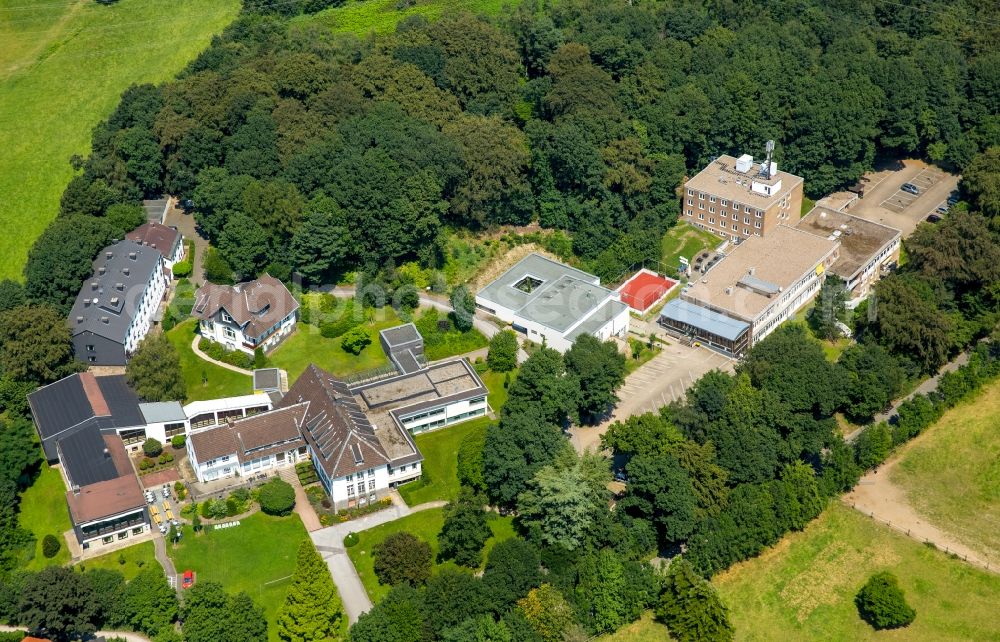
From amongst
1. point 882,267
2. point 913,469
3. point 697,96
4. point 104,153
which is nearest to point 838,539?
point 913,469

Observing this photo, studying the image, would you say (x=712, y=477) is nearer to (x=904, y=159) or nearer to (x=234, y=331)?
(x=234, y=331)

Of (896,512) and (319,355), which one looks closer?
(896,512)

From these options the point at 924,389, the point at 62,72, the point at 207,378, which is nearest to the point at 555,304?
the point at 207,378

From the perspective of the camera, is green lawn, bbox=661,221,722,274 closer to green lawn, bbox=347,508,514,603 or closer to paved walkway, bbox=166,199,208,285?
green lawn, bbox=347,508,514,603

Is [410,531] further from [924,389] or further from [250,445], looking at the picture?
[924,389]

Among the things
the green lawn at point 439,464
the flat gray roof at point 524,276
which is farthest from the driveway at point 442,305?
the green lawn at point 439,464

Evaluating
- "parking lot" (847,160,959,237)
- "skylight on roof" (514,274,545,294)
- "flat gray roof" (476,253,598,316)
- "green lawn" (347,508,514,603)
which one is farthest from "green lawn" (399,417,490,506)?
"parking lot" (847,160,959,237)
